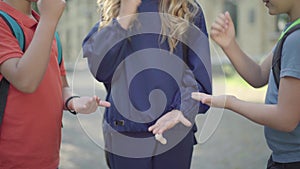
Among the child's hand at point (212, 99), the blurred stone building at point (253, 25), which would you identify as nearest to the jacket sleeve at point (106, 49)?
the child's hand at point (212, 99)

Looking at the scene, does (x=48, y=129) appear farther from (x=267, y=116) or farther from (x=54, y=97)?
(x=267, y=116)

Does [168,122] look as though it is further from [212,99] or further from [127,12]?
[127,12]

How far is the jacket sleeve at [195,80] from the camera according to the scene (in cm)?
217

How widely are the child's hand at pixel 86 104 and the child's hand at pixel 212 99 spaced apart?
0.38m

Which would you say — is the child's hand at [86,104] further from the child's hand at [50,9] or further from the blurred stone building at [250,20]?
the blurred stone building at [250,20]

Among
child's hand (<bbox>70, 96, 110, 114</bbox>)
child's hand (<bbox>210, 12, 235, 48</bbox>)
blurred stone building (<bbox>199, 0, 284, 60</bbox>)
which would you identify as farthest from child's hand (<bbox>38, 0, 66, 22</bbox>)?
blurred stone building (<bbox>199, 0, 284, 60</bbox>)

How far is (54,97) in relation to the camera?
2.22m

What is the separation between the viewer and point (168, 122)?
6.84 ft

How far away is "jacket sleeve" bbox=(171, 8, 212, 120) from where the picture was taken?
217 centimetres

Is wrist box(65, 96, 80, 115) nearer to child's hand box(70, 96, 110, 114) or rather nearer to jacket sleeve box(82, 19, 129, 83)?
child's hand box(70, 96, 110, 114)

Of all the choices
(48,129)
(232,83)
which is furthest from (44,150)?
(232,83)

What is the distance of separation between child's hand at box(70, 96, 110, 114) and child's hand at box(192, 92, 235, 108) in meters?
0.38

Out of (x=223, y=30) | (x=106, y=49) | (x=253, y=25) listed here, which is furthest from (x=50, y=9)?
(x=253, y=25)

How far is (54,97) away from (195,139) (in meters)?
0.71
